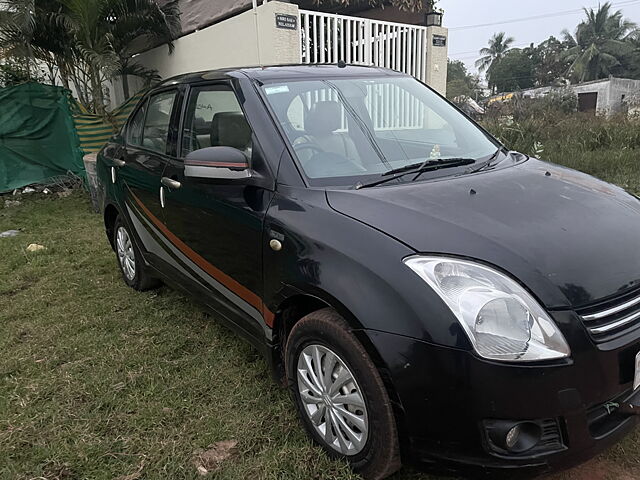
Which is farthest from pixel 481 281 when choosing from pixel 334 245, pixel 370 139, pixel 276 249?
pixel 370 139

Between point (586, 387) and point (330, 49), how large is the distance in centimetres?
747

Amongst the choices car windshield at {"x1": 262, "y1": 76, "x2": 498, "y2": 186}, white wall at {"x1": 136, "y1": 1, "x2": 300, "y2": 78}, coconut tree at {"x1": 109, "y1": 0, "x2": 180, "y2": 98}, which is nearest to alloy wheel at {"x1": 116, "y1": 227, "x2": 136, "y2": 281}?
car windshield at {"x1": 262, "y1": 76, "x2": 498, "y2": 186}

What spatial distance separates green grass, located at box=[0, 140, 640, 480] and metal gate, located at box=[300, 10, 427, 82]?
5113 mm

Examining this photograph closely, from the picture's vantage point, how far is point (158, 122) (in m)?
3.70

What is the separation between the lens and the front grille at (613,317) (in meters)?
1.77

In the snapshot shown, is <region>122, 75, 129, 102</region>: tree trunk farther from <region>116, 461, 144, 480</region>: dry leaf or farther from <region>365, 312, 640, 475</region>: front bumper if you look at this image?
<region>365, 312, 640, 475</region>: front bumper

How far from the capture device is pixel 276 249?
92.4 inches

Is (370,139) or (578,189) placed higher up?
(370,139)

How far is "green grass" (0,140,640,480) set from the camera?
2.36 meters

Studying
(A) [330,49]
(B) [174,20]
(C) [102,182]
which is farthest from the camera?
(B) [174,20]

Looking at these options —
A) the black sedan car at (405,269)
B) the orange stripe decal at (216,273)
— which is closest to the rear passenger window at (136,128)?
the orange stripe decal at (216,273)

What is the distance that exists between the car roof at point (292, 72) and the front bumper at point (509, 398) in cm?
176

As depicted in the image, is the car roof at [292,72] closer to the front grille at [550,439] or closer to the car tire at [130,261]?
the car tire at [130,261]

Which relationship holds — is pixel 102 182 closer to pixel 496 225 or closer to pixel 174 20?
pixel 496 225
